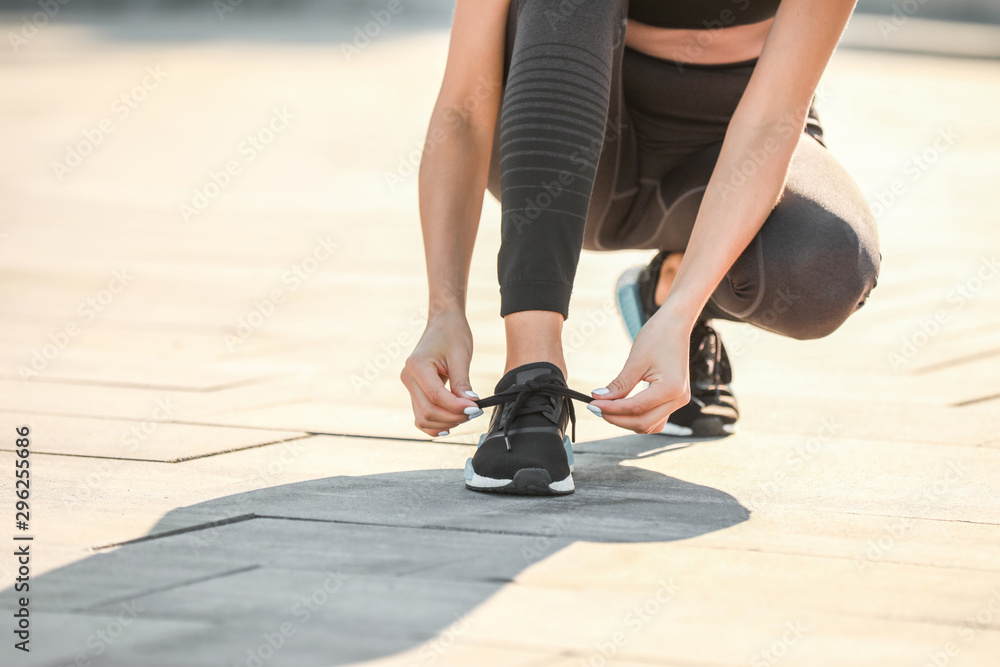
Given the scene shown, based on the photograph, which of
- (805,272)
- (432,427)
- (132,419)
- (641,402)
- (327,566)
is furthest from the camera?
(132,419)

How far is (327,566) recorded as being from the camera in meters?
1.02

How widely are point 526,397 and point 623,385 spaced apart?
0.12m

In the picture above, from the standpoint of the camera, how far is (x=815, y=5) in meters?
1.35

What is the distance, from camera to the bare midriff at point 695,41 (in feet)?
5.38

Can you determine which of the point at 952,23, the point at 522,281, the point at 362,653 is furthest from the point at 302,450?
the point at 952,23

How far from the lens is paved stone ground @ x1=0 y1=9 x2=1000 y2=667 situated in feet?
2.93

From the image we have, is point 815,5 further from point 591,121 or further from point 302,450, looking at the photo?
point 302,450

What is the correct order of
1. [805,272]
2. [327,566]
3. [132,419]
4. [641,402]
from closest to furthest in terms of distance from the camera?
[327,566] → [641,402] → [805,272] → [132,419]

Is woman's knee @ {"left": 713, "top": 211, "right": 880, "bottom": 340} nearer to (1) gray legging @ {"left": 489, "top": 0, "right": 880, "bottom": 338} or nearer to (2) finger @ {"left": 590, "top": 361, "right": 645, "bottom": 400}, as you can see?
(1) gray legging @ {"left": 489, "top": 0, "right": 880, "bottom": 338}

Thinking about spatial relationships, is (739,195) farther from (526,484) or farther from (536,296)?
(526,484)

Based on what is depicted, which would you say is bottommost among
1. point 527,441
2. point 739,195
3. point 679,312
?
point 527,441

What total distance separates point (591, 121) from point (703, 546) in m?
0.49

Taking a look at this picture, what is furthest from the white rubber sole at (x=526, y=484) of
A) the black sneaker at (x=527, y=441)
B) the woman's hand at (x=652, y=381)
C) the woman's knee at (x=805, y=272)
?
the woman's knee at (x=805, y=272)

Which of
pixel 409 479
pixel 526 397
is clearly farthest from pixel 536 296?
pixel 409 479
